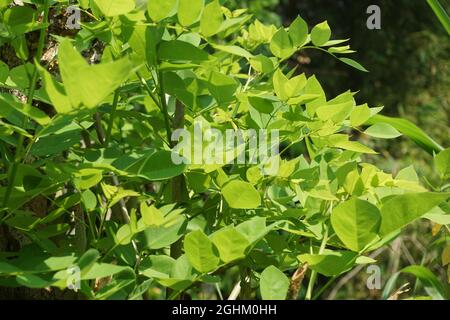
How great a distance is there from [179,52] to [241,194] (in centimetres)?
14

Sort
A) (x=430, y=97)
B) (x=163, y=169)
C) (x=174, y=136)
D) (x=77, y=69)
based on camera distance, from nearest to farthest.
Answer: (x=77, y=69) < (x=163, y=169) < (x=174, y=136) < (x=430, y=97)

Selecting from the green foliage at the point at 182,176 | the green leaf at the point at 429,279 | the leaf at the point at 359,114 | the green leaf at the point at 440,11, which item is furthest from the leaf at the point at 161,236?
the green leaf at the point at 440,11

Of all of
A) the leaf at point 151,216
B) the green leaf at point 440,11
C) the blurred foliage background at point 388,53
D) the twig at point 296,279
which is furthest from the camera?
the blurred foliage background at point 388,53

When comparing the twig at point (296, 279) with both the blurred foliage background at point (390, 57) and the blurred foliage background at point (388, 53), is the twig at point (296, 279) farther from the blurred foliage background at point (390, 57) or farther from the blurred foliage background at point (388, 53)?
the blurred foliage background at point (388, 53)

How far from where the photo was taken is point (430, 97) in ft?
13.3

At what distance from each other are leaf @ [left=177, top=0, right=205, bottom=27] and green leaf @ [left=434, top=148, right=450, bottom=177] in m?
0.30

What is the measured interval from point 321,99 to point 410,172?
5.3 inches

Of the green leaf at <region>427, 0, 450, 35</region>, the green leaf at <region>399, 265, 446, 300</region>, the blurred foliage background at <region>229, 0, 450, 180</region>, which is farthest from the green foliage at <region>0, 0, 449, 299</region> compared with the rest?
the blurred foliage background at <region>229, 0, 450, 180</region>

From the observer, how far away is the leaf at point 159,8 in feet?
2.02

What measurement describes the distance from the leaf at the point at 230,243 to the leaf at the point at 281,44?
26 centimetres

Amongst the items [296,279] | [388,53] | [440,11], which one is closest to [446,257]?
[296,279]
